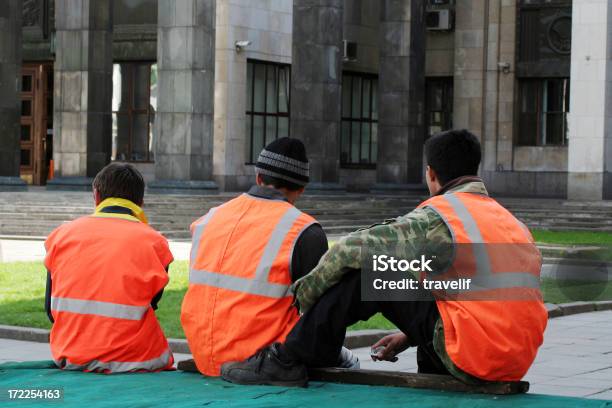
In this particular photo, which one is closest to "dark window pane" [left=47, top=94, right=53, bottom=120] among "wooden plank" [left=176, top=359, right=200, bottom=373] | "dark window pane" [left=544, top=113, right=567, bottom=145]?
"dark window pane" [left=544, top=113, right=567, bottom=145]

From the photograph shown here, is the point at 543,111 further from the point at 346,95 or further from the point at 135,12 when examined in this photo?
the point at 135,12

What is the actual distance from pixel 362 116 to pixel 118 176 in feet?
137

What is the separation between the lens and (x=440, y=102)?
4872cm

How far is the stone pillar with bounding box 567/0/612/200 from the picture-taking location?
3462 cm

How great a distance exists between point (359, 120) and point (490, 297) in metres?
42.9

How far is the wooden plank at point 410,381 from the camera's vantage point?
6555mm

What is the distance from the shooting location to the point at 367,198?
36938 mm

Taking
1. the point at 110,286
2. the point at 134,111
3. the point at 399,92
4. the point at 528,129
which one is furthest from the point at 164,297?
the point at 528,129

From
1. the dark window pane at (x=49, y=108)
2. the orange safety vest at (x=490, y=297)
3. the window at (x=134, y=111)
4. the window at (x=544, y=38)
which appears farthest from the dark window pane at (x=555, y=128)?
the orange safety vest at (x=490, y=297)

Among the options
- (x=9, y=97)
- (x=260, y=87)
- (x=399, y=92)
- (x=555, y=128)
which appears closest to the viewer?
(x=9, y=97)

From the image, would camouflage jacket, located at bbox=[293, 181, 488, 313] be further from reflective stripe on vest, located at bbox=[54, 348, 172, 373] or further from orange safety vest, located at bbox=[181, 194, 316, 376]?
reflective stripe on vest, located at bbox=[54, 348, 172, 373]

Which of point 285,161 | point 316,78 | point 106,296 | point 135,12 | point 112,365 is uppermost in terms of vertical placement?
point 135,12

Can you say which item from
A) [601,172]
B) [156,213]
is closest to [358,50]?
[601,172]

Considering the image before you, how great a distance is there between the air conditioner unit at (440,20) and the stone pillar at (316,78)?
42.3 feet
